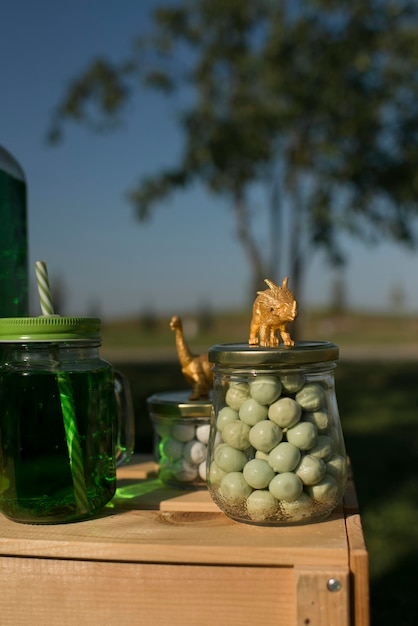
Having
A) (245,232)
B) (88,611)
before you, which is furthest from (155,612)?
(245,232)

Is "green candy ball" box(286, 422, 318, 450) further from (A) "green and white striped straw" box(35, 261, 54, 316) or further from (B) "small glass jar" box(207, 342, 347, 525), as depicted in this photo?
(A) "green and white striped straw" box(35, 261, 54, 316)

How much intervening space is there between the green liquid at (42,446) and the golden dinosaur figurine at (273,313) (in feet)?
0.78

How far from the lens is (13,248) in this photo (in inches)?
46.5

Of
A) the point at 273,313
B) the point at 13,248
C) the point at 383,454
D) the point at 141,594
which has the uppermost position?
the point at 13,248

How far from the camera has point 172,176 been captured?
6.30m

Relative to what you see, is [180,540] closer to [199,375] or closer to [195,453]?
[195,453]

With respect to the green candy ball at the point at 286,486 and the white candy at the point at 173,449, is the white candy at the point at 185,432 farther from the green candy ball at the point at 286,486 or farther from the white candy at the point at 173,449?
the green candy ball at the point at 286,486

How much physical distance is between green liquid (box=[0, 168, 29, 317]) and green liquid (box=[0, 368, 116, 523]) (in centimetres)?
29

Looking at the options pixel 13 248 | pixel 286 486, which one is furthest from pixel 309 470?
pixel 13 248

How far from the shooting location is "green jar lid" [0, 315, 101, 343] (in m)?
0.84

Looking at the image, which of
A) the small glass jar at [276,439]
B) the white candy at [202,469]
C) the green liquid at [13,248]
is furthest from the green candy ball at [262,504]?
the green liquid at [13,248]

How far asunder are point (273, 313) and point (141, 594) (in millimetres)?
394

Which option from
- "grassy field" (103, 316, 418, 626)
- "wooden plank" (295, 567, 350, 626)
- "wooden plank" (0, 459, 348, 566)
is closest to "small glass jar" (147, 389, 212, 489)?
"wooden plank" (0, 459, 348, 566)

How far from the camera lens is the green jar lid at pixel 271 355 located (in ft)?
2.68
